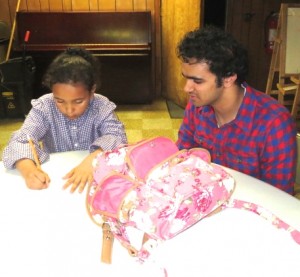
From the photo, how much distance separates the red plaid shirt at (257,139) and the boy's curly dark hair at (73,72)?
46cm

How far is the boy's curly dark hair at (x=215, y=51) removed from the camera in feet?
4.33

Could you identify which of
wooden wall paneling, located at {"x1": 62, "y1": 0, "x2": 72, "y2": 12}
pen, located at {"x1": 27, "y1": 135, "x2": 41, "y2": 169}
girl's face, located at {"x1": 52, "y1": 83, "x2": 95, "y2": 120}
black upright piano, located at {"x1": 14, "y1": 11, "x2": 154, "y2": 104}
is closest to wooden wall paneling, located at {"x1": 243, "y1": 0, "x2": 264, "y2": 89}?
black upright piano, located at {"x1": 14, "y1": 11, "x2": 154, "y2": 104}

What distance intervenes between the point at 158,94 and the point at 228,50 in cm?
323

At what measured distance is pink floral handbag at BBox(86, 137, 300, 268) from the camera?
31.2 inches

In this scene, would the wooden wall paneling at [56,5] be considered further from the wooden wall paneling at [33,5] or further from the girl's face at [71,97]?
the girl's face at [71,97]

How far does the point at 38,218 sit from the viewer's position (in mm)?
1016

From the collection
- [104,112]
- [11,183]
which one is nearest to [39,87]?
[104,112]

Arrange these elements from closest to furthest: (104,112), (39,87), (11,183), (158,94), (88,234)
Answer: (88,234) → (11,183) → (104,112) → (39,87) → (158,94)

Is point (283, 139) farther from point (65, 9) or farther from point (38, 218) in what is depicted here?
point (65, 9)

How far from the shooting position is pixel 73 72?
1.42m

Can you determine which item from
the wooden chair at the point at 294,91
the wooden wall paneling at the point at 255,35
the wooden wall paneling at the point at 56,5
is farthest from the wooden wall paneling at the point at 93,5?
the wooden chair at the point at 294,91

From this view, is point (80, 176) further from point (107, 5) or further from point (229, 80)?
point (107, 5)

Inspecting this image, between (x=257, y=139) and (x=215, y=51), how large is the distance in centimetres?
36

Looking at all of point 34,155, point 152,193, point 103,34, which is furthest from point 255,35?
point 152,193
